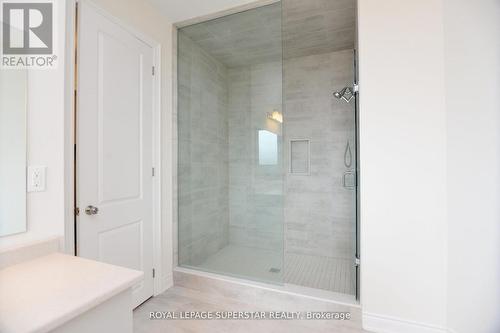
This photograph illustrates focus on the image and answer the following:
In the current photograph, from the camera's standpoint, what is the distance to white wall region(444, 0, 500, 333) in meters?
1.33

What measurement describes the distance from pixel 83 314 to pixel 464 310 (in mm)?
2055

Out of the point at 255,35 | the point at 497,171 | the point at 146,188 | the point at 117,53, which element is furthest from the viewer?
the point at 255,35

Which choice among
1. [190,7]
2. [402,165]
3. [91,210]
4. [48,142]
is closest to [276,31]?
[190,7]

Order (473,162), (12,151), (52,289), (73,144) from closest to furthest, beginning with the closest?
(52,289), (12,151), (473,162), (73,144)

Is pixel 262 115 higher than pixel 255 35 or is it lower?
lower

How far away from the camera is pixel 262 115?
9.04ft

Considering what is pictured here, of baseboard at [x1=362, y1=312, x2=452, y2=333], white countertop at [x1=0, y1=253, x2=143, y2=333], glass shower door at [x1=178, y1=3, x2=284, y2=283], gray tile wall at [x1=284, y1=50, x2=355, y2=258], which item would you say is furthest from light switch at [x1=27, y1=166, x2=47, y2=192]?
gray tile wall at [x1=284, y1=50, x2=355, y2=258]

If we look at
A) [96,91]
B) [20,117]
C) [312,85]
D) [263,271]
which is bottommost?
[263,271]

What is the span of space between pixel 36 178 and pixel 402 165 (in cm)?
220

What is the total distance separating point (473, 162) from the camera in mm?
1436

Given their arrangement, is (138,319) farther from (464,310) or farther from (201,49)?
(201,49)

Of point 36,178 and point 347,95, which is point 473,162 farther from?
point 36,178

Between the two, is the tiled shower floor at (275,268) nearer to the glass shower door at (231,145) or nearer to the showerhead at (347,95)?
the glass shower door at (231,145)

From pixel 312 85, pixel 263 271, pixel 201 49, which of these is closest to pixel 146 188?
pixel 263 271
